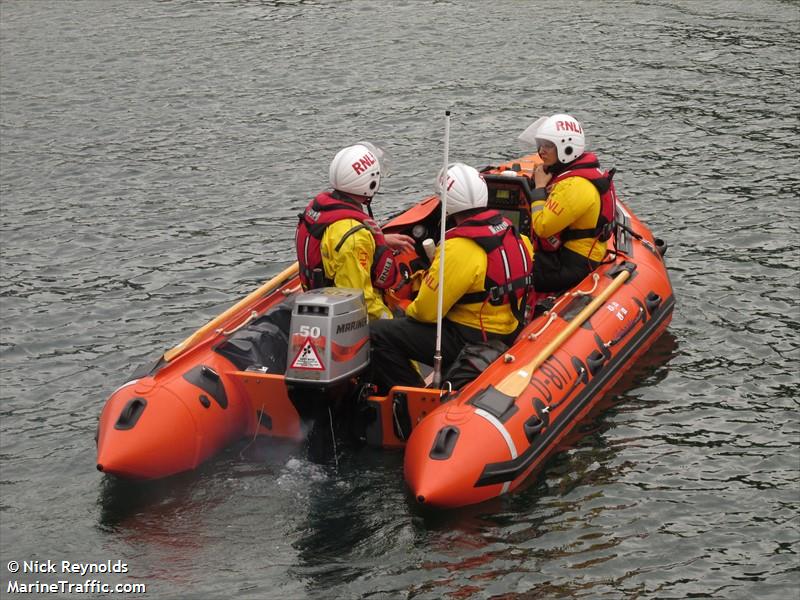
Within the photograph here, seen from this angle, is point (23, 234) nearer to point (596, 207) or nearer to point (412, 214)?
point (412, 214)

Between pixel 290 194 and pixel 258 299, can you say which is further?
pixel 290 194

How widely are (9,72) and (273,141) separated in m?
5.00

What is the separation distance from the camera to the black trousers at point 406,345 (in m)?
7.86

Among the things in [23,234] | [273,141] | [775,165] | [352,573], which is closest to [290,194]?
[273,141]

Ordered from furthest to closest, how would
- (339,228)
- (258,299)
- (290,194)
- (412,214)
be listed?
(290,194)
(412,214)
(258,299)
(339,228)

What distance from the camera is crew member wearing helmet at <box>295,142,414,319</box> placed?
7.93 meters

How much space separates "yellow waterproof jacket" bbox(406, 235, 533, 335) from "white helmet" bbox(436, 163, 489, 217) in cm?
22

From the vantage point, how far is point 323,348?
727 cm

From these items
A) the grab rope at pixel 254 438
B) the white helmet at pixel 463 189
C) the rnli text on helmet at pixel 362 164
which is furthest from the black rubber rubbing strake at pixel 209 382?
the white helmet at pixel 463 189

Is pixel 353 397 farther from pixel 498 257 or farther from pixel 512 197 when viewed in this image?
pixel 512 197

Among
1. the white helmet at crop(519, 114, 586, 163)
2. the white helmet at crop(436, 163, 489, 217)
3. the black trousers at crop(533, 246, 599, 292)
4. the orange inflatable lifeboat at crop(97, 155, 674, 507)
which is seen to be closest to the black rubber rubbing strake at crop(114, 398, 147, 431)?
the orange inflatable lifeboat at crop(97, 155, 674, 507)

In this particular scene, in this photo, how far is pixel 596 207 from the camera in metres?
9.12

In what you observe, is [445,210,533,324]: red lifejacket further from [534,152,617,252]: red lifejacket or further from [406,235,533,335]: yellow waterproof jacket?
[534,152,617,252]: red lifejacket

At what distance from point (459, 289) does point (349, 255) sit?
75cm
